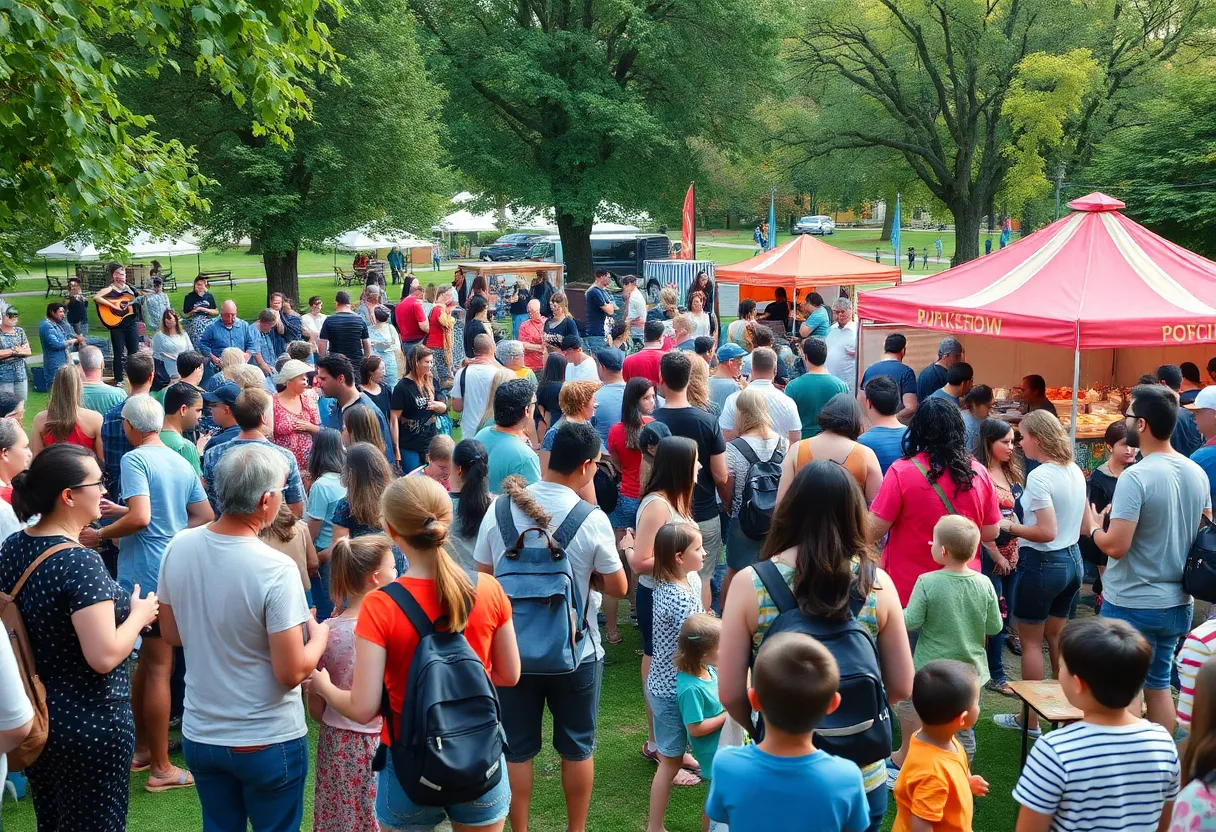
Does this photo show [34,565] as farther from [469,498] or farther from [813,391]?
[813,391]

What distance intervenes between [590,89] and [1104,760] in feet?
81.3

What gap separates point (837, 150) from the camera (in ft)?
103

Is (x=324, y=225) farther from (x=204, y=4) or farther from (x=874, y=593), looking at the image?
(x=874, y=593)

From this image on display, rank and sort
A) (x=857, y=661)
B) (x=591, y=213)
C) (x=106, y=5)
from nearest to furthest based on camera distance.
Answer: (x=857, y=661) → (x=106, y=5) → (x=591, y=213)

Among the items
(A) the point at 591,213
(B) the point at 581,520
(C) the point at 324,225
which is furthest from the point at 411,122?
(B) the point at 581,520

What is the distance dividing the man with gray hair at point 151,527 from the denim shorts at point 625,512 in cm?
232

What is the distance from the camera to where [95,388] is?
674cm

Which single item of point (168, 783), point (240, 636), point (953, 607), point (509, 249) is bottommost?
point (168, 783)

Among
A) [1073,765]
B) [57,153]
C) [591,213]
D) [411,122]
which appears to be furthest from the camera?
[591,213]

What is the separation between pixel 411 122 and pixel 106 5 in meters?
14.1

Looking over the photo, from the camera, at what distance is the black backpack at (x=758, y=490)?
18.8 ft

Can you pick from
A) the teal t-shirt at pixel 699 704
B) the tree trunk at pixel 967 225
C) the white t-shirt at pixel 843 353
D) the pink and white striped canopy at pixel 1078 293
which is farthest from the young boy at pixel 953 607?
the tree trunk at pixel 967 225

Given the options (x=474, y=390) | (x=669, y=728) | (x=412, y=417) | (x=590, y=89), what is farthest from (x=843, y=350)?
(x=590, y=89)

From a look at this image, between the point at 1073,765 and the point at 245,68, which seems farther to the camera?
the point at 245,68
